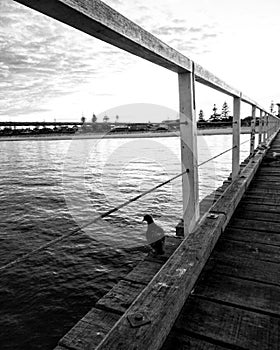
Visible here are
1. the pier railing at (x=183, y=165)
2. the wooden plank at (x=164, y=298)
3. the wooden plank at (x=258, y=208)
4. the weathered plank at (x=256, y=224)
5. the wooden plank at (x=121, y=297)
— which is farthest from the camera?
the wooden plank at (x=258, y=208)

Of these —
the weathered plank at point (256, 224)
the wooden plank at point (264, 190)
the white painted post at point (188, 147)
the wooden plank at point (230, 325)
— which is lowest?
the wooden plank at point (230, 325)

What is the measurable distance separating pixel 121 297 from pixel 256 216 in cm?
174

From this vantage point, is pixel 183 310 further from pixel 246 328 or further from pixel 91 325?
pixel 91 325

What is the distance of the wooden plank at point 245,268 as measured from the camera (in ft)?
5.24

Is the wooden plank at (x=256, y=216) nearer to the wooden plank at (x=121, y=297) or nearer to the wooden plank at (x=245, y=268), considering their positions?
the wooden plank at (x=245, y=268)

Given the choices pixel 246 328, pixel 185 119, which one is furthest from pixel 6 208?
pixel 246 328

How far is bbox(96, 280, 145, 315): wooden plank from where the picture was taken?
4.40ft

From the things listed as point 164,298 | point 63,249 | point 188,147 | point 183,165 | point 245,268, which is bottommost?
point 63,249

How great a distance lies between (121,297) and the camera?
1.42 m

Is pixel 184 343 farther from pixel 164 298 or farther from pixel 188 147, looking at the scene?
pixel 188 147

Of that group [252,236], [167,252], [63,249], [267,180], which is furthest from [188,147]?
[63,249]

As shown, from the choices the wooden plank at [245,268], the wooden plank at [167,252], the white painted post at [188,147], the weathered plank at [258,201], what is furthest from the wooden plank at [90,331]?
the weathered plank at [258,201]

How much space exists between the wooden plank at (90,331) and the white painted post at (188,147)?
856mm

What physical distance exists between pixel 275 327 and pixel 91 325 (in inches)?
33.5
